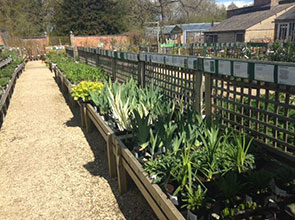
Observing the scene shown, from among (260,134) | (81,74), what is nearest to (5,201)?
(260,134)

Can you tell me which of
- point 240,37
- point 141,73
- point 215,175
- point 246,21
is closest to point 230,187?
point 215,175

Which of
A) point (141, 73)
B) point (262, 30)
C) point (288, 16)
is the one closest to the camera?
point (141, 73)

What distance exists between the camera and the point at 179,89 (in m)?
3.43

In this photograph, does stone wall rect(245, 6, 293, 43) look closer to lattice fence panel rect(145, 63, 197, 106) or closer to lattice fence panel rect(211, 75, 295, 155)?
lattice fence panel rect(145, 63, 197, 106)

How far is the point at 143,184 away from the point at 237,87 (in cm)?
168

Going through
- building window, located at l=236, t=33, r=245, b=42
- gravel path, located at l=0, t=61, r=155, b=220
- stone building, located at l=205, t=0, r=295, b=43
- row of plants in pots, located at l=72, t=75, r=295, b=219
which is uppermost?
stone building, located at l=205, t=0, r=295, b=43

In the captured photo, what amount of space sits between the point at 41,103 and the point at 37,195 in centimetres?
491

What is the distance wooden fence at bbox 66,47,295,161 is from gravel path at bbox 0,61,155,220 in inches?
48.6

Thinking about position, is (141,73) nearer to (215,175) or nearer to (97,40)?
(215,175)

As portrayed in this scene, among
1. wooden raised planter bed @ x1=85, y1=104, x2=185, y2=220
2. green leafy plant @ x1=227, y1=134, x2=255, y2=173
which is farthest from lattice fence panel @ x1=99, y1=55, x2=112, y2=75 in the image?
green leafy plant @ x1=227, y1=134, x2=255, y2=173

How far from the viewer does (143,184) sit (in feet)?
7.16

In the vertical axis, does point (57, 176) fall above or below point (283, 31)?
below

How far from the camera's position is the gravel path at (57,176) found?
8.48 feet

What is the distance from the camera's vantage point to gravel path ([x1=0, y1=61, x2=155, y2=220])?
8.48ft
